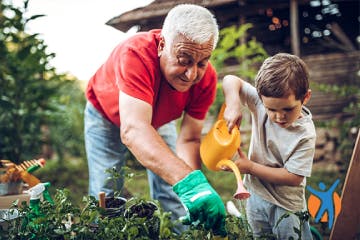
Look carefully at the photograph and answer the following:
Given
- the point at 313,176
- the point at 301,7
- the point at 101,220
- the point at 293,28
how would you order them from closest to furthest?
the point at 101,220, the point at 313,176, the point at 293,28, the point at 301,7

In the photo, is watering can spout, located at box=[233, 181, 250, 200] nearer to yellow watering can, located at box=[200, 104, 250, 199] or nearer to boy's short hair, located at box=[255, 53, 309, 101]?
yellow watering can, located at box=[200, 104, 250, 199]

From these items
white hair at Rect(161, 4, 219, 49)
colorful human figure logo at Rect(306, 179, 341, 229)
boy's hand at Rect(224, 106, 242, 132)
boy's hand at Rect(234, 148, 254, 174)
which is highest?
white hair at Rect(161, 4, 219, 49)

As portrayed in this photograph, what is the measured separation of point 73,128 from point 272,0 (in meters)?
3.49

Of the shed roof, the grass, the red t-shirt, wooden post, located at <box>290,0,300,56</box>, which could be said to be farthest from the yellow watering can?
wooden post, located at <box>290,0,300,56</box>

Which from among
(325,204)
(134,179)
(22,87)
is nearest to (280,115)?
(325,204)

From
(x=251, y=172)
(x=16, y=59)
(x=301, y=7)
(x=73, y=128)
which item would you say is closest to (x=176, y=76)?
(x=251, y=172)

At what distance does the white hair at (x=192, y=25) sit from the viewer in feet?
4.93

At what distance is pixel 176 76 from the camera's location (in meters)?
1.66

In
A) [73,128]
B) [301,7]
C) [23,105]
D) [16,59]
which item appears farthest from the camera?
[301,7]

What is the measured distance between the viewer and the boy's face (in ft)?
4.61

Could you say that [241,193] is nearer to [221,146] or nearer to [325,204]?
[221,146]

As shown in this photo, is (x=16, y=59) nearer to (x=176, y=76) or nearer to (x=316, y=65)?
(x=176, y=76)

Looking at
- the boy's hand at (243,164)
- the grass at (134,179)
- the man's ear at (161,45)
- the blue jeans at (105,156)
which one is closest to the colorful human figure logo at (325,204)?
the boy's hand at (243,164)

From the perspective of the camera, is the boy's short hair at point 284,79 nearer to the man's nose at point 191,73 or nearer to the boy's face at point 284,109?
the boy's face at point 284,109
